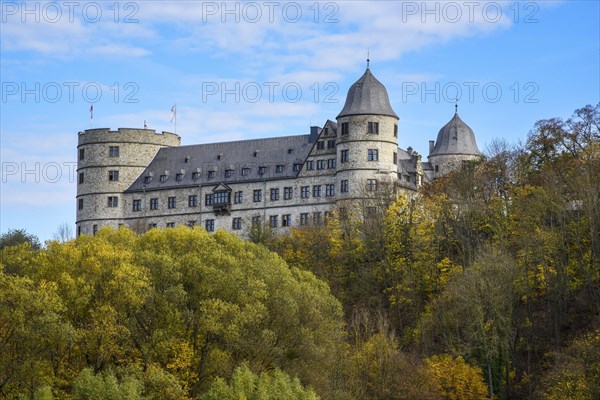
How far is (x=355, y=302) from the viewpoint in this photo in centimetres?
8112

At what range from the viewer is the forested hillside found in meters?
55.6

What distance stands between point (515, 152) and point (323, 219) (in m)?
16.7

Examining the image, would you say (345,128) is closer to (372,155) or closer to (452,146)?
(372,155)

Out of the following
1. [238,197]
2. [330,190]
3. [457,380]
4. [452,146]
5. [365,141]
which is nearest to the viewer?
[457,380]

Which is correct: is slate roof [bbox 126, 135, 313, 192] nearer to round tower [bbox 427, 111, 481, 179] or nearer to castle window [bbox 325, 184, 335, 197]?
castle window [bbox 325, 184, 335, 197]

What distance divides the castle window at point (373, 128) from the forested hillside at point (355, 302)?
11662mm

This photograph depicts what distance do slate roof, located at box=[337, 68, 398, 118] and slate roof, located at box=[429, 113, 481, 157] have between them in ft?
55.7

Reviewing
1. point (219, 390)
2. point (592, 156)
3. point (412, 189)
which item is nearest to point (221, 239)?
point (219, 390)

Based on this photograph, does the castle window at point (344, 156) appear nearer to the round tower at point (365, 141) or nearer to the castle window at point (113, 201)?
the round tower at point (365, 141)

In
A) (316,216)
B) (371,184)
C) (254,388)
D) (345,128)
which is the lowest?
(254,388)

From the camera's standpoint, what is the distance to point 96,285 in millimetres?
58500

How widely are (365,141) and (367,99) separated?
3.45 metres

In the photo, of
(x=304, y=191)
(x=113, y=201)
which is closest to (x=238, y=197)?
(x=304, y=191)

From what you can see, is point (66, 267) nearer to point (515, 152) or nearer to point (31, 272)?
point (31, 272)
